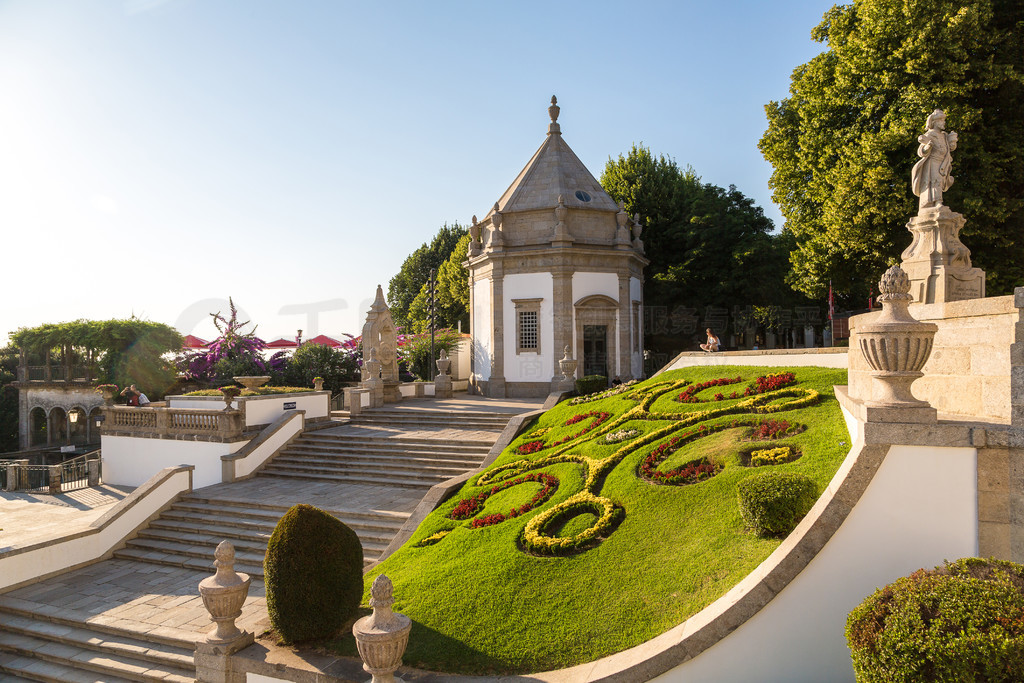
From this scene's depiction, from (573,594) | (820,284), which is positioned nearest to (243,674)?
(573,594)

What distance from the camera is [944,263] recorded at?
10836 mm

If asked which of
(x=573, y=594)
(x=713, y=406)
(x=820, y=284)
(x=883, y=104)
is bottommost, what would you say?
(x=573, y=594)

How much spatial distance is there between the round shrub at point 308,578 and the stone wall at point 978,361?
729cm

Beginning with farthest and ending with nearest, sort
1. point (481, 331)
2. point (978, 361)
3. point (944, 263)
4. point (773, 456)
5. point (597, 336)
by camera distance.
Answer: point (481, 331)
point (597, 336)
point (944, 263)
point (773, 456)
point (978, 361)

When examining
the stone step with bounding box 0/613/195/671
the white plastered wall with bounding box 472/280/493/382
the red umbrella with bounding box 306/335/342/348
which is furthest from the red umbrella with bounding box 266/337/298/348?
the stone step with bounding box 0/613/195/671

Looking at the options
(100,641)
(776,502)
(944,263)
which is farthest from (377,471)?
(944,263)

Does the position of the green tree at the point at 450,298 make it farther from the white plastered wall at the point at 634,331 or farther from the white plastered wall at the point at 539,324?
the white plastered wall at the point at 634,331

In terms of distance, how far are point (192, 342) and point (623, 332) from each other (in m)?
29.1

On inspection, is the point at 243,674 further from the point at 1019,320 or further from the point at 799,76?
the point at 799,76

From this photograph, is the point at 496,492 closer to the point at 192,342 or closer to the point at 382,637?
the point at 382,637

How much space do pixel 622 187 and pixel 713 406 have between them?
26782 millimetres

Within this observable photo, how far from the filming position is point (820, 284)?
Result: 72.3 ft

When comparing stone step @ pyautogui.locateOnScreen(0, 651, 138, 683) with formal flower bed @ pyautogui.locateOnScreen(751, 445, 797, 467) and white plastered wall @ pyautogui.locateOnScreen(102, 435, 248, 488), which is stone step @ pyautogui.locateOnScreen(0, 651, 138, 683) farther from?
formal flower bed @ pyautogui.locateOnScreen(751, 445, 797, 467)

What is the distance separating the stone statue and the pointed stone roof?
1764 cm
